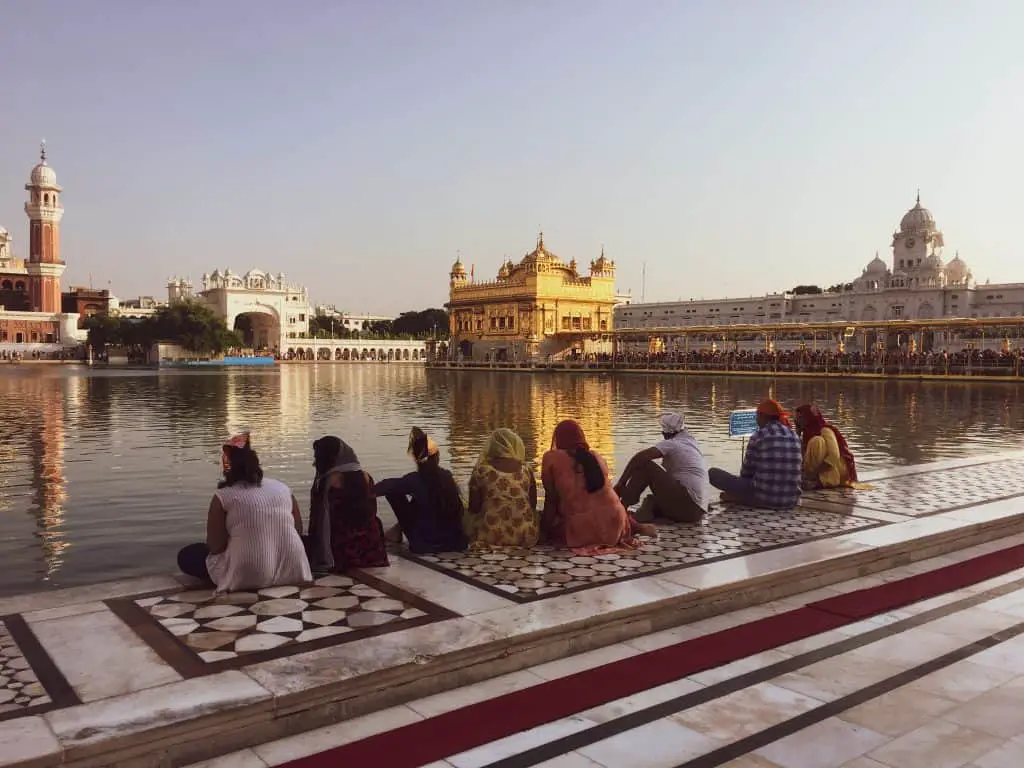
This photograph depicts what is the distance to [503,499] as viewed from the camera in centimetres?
577

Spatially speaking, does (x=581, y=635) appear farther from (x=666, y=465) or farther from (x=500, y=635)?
(x=666, y=465)

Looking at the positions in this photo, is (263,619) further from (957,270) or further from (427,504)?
(957,270)

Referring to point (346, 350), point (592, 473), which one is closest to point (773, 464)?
point (592, 473)

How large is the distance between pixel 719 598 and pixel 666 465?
2.04 metres

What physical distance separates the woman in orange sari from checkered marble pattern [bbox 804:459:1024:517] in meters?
2.70

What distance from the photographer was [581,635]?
426cm

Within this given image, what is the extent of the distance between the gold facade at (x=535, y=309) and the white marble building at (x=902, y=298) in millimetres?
14109

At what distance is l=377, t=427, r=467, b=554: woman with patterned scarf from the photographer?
569 cm

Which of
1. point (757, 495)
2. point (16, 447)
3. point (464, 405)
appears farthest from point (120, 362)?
point (757, 495)

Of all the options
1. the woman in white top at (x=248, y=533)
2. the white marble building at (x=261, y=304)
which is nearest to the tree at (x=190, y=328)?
the white marble building at (x=261, y=304)

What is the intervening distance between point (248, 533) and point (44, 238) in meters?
95.8

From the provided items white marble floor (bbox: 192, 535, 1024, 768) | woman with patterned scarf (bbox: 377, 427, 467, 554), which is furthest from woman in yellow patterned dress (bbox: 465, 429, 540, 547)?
white marble floor (bbox: 192, 535, 1024, 768)

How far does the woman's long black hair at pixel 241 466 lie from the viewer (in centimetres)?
476

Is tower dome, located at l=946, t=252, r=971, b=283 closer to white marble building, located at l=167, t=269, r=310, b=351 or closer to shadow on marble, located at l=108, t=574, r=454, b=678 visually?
white marble building, located at l=167, t=269, r=310, b=351
